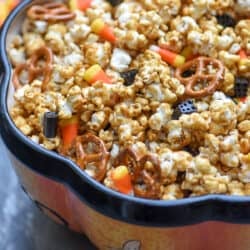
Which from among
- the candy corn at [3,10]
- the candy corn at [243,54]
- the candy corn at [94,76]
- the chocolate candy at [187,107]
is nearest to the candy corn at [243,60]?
the candy corn at [243,54]

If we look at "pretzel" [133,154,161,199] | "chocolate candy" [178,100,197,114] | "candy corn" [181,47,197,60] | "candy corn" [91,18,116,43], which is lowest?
"pretzel" [133,154,161,199]

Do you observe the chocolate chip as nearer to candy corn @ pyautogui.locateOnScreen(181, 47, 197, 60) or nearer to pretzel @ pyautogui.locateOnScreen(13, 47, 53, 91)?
candy corn @ pyautogui.locateOnScreen(181, 47, 197, 60)

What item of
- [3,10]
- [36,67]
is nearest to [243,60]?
[36,67]

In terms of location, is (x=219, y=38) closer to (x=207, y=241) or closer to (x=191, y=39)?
(x=191, y=39)

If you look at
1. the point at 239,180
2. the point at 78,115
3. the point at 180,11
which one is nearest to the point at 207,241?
the point at 239,180

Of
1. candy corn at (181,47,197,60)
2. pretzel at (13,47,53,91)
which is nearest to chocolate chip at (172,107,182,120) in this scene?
candy corn at (181,47,197,60)

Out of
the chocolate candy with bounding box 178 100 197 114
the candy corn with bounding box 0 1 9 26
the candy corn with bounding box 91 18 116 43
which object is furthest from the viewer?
the candy corn with bounding box 0 1 9 26

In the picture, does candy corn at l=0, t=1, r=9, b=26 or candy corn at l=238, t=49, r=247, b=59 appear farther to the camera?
candy corn at l=0, t=1, r=9, b=26
